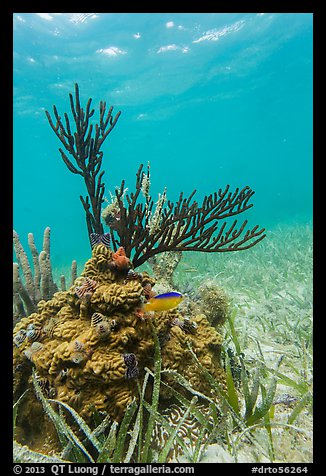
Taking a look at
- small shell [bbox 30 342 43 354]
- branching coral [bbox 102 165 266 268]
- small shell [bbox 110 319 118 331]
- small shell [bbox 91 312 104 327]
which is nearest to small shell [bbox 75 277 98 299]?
small shell [bbox 91 312 104 327]

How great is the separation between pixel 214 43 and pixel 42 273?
27.6 metres

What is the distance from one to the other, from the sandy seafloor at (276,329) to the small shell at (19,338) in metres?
1.62

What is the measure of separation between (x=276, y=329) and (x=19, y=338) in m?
3.44

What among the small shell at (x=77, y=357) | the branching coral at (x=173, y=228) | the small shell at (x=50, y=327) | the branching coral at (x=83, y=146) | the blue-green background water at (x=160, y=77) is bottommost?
the small shell at (x=77, y=357)

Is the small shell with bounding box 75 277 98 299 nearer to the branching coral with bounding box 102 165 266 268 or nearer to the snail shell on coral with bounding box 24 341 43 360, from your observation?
the snail shell on coral with bounding box 24 341 43 360

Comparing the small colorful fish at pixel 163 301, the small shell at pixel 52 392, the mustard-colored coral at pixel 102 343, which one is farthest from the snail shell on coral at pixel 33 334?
the small colorful fish at pixel 163 301

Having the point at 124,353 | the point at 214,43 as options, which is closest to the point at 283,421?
the point at 124,353

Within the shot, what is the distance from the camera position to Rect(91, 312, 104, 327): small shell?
218cm

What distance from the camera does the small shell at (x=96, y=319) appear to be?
7.16ft

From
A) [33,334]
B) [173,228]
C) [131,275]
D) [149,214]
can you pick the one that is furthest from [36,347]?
[149,214]

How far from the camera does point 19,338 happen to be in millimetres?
2535

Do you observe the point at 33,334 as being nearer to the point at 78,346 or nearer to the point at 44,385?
the point at 44,385

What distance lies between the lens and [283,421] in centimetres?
231

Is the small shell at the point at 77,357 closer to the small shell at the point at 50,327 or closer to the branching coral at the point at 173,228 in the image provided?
the small shell at the point at 50,327
